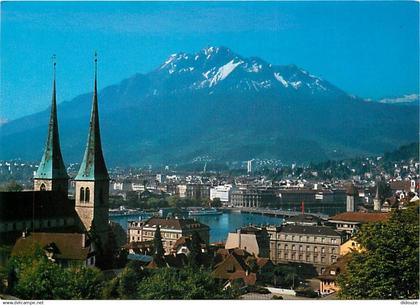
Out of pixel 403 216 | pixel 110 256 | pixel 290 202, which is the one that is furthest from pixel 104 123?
pixel 403 216

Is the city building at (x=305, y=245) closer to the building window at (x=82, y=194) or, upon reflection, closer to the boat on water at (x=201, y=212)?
the boat on water at (x=201, y=212)

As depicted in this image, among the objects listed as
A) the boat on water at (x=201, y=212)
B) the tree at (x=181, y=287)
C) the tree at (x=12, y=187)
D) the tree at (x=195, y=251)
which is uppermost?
the tree at (x=12, y=187)

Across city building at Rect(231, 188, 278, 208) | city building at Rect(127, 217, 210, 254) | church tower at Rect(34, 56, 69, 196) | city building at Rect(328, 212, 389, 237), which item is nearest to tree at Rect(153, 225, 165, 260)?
city building at Rect(127, 217, 210, 254)

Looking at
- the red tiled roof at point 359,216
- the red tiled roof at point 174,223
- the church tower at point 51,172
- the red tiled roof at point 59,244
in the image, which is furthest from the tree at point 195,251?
the church tower at point 51,172

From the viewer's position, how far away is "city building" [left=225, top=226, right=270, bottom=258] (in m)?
9.68

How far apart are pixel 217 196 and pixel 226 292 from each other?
7.76 ft

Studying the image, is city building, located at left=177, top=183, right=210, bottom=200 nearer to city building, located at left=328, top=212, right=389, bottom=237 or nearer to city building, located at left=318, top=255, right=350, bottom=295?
city building, located at left=328, top=212, right=389, bottom=237

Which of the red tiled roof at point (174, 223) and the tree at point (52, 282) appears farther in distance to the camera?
the red tiled roof at point (174, 223)

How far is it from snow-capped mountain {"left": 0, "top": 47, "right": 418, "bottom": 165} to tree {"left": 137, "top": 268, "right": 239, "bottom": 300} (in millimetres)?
2092

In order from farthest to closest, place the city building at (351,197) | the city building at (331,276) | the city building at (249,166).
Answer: the city building at (351,197), the city building at (249,166), the city building at (331,276)

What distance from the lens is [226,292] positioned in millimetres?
8281

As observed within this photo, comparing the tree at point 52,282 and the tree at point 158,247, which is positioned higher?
the tree at point 158,247

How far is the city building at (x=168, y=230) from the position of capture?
9758 millimetres

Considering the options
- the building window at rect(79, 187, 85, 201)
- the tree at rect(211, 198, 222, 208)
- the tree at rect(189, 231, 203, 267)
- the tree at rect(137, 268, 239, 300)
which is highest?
→ the building window at rect(79, 187, 85, 201)
